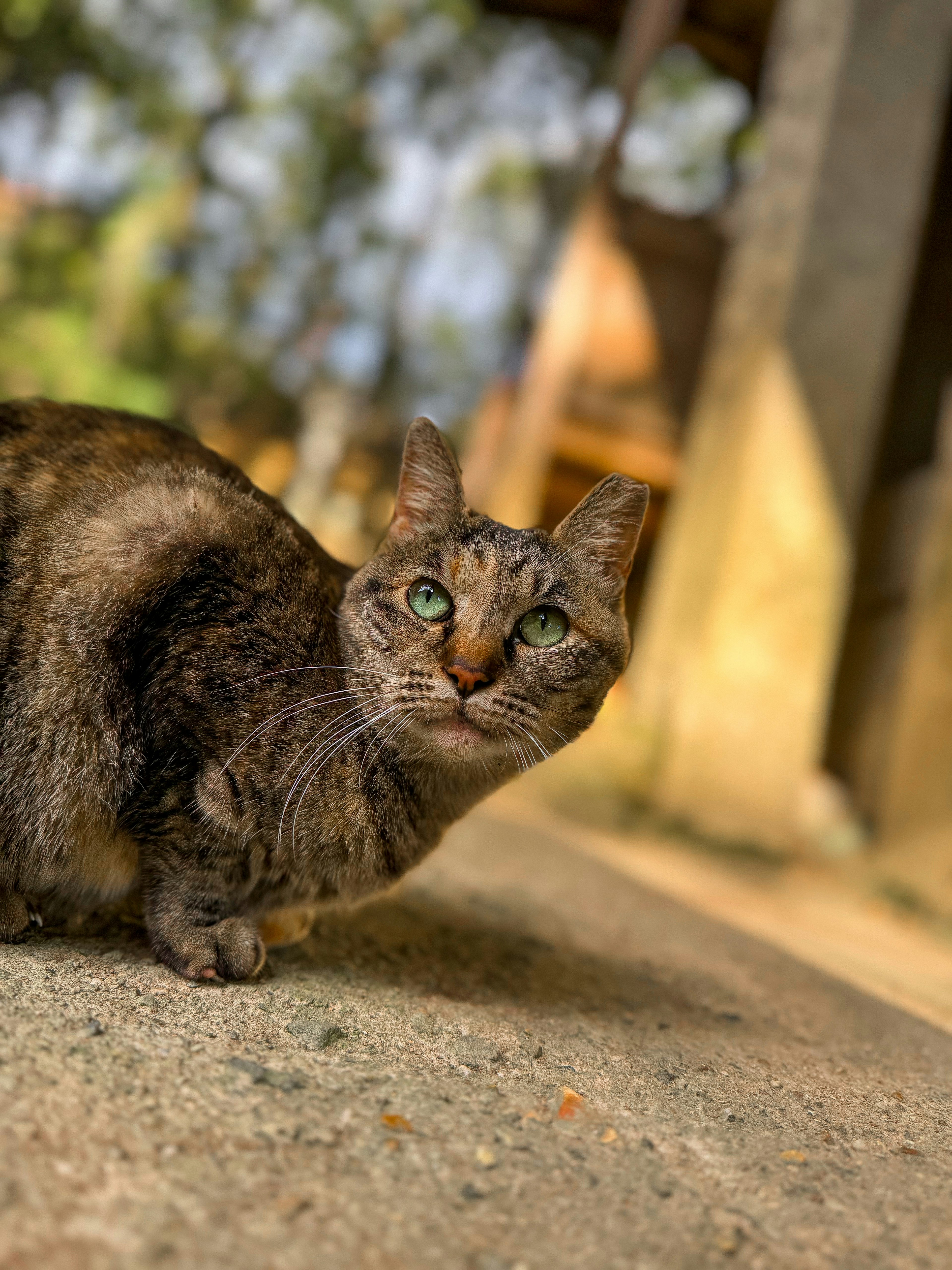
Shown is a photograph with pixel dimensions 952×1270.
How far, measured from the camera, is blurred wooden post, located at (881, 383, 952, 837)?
529cm

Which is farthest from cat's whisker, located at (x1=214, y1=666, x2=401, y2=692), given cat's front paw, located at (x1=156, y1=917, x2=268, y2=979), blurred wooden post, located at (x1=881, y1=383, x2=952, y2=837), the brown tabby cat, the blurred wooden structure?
blurred wooden post, located at (x1=881, y1=383, x2=952, y2=837)

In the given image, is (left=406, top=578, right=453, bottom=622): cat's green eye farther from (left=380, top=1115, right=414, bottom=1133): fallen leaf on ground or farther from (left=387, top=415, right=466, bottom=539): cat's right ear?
(left=380, top=1115, right=414, bottom=1133): fallen leaf on ground

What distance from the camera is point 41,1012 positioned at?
4.79 ft

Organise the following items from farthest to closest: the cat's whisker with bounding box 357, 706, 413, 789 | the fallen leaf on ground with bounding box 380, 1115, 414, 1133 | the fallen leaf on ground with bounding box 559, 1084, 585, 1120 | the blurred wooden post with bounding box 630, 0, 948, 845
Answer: the blurred wooden post with bounding box 630, 0, 948, 845, the cat's whisker with bounding box 357, 706, 413, 789, the fallen leaf on ground with bounding box 559, 1084, 585, 1120, the fallen leaf on ground with bounding box 380, 1115, 414, 1133

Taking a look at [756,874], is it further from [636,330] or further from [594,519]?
[636,330]

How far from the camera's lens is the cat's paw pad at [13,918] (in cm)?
173

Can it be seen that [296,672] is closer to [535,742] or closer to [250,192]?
[535,742]

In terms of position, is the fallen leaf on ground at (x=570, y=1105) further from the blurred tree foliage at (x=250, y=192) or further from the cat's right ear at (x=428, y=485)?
the blurred tree foliage at (x=250, y=192)

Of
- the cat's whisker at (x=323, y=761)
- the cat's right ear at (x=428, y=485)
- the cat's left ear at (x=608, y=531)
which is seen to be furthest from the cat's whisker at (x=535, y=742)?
the cat's right ear at (x=428, y=485)

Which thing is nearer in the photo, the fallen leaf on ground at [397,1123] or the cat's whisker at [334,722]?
the fallen leaf on ground at [397,1123]

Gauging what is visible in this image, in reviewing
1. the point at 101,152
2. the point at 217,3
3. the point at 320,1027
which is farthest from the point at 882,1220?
the point at 217,3

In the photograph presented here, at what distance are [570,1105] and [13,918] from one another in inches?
39.7

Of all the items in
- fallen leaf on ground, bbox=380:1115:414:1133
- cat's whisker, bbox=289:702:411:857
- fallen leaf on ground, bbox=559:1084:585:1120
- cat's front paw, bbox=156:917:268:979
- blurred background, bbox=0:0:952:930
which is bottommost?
fallen leaf on ground, bbox=559:1084:585:1120

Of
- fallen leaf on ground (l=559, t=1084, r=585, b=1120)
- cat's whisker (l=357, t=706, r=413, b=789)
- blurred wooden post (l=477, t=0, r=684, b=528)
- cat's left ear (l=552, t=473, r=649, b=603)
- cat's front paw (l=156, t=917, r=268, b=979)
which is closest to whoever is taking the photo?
fallen leaf on ground (l=559, t=1084, r=585, b=1120)
